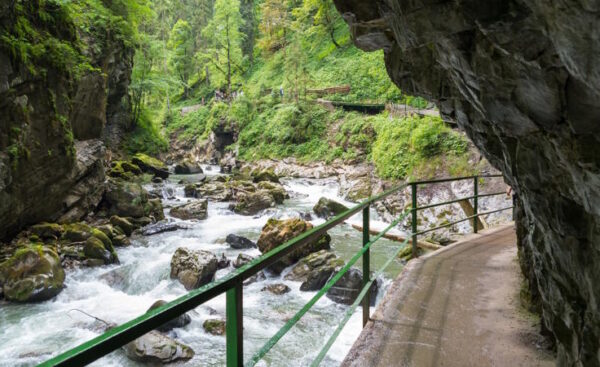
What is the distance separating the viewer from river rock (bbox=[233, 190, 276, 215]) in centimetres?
1738

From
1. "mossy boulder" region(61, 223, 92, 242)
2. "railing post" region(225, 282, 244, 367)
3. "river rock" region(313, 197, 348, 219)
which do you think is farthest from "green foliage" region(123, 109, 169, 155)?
"railing post" region(225, 282, 244, 367)

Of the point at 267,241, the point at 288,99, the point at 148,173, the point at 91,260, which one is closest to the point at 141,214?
the point at 91,260

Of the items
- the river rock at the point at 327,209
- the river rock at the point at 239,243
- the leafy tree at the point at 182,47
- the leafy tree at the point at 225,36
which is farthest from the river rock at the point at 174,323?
the leafy tree at the point at 182,47

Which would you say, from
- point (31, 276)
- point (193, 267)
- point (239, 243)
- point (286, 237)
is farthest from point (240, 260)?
point (31, 276)

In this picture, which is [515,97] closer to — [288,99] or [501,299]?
[501,299]

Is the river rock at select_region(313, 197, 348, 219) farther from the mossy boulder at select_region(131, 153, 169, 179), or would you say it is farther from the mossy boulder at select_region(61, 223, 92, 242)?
the mossy boulder at select_region(131, 153, 169, 179)

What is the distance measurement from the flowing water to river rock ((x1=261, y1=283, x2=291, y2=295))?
0.13m

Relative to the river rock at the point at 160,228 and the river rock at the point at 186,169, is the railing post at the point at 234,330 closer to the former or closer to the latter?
the river rock at the point at 160,228

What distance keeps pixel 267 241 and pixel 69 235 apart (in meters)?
5.95

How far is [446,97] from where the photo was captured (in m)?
4.16

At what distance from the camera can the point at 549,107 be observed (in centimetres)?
185

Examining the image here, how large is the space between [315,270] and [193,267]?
121 inches

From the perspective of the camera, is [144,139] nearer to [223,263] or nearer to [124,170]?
[124,170]

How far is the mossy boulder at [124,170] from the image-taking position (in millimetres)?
20844
